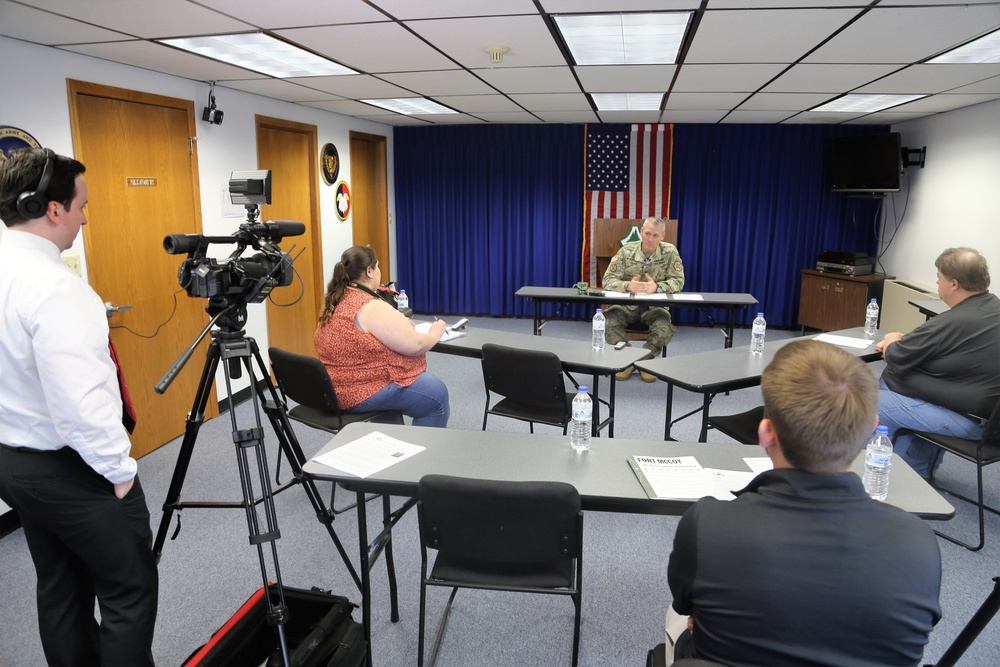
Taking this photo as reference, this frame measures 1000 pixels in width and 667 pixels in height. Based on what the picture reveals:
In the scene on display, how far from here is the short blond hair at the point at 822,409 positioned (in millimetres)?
1093

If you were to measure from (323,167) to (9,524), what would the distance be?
12.2 ft

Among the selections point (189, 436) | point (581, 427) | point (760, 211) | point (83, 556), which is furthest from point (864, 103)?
point (83, 556)

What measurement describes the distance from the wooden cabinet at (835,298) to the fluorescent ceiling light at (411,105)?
166 inches

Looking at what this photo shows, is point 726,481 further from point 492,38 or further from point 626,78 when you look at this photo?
point 626,78

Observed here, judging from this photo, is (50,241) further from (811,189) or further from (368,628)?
(811,189)

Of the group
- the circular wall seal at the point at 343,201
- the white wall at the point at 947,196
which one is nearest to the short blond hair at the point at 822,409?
the white wall at the point at 947,196

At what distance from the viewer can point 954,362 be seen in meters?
2.85

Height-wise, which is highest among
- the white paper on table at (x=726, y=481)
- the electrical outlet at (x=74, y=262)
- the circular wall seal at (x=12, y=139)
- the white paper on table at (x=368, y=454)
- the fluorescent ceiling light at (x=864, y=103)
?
the fluorescent ceiling light at (x=864, y=103)

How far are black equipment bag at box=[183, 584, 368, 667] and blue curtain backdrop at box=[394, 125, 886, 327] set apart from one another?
19.6 ft

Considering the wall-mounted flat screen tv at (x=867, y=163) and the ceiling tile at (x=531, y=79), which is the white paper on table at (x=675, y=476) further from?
the wall-mounted flat screen tv at (x=867, y=163)

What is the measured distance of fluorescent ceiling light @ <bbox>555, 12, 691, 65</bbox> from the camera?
267 cm

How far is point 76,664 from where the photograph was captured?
169 centimetres

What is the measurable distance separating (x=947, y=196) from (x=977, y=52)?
2.81 metres

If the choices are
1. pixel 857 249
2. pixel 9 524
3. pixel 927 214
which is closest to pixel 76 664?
pixel 9 524
